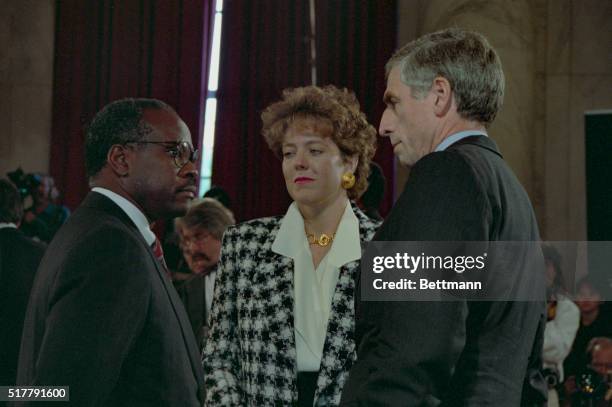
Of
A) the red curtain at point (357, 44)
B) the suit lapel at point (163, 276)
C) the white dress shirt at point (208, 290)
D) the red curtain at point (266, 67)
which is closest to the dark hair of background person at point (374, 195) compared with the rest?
the white dress shirt at point (208, 290)

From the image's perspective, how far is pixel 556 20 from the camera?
23.6 feet

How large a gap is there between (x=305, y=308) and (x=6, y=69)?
262 inches

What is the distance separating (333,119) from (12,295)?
1509mm

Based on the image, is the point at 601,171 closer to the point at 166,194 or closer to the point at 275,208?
the point at 275,208

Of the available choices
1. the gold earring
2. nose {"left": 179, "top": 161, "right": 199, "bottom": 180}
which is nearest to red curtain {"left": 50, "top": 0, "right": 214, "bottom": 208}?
the gold earring

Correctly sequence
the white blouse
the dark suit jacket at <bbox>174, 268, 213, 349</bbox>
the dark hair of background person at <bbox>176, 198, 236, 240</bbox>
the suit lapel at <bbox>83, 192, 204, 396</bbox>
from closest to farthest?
the suit lapel at <bbox>83, 192, 204, 396</bbox>
the white blouse
the dark suit jacket at <bbox>174, 268, 213, 349</bbox>
the dark hair of background person at <bbox>176, 198, 236, 240</bbox>

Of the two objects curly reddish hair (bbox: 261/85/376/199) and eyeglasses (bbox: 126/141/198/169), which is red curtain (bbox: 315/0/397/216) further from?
eyeglasses (bbox: 126/141/198/169)

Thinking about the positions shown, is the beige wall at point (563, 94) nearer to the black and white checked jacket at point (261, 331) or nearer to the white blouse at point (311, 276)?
the white blouse at point (311, 276)

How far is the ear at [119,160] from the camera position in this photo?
214 cm

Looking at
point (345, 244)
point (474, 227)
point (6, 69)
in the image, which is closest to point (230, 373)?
point (345, 244)

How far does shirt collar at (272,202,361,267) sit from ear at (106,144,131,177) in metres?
0.72

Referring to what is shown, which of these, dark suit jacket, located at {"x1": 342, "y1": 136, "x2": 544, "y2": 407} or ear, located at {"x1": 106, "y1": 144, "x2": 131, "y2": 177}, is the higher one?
ear, located at {"x1": 106, "y1": 144, "x2": 131, "y2": 177}

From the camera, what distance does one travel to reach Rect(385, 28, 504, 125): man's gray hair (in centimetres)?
168

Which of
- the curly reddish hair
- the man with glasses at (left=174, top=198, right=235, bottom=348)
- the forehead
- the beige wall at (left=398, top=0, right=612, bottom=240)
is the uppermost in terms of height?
the beige wall at (left=398, top=0, right=612, bottom=240)
